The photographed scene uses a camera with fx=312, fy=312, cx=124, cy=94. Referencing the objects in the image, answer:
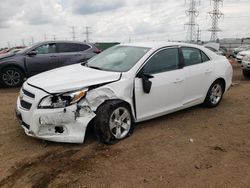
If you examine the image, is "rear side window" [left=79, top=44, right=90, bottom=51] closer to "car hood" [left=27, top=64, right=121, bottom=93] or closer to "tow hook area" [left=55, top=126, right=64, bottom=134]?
"car hood" [left=27, top=64, right=121, bottom=93]

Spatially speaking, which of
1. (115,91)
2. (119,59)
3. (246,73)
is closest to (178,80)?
(119,59)

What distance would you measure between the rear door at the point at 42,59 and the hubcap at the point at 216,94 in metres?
6.15

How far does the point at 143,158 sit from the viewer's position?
432 centimetres

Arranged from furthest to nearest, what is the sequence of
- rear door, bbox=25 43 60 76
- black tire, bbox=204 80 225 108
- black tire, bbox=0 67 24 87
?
rear door, bbox=25 43 60 76, black tire, bbox=0 67 24 87, black tire, bbox=204 80 225 108

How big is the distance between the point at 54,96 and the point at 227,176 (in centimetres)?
256

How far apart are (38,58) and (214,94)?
643cm

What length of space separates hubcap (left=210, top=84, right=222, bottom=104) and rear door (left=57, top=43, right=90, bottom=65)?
18.9 ft

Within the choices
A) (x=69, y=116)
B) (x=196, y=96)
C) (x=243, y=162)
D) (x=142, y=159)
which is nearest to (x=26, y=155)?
(x=69, y=116)

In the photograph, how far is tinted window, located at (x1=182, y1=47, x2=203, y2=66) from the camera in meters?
6.21

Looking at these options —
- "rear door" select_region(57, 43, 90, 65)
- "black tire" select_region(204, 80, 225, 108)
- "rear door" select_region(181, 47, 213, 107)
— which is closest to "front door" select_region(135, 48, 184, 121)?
"rear door" select_region(181, 47, 213, 107)

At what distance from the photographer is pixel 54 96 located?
4480 mm

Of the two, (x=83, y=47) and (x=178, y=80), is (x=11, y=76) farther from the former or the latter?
(x=178, y=80)

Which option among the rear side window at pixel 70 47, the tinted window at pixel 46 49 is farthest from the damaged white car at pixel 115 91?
the rear side window at pixel 70 47

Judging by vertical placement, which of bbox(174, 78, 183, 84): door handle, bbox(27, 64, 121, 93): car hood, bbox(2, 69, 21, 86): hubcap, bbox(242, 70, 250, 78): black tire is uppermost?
bbox(27, 64, 121, 93): car hood
